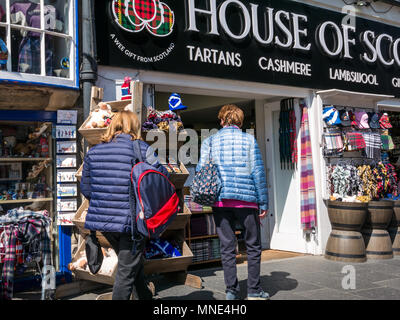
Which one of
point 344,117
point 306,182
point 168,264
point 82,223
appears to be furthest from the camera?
point 344,117

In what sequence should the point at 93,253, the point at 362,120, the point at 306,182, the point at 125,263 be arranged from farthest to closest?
the point at 362,120
the point at 306,182
the point at 93,253
the point at 125,263

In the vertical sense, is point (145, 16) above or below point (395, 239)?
above

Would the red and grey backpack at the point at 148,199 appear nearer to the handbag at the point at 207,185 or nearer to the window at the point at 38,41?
the handbag at the point at 207,185

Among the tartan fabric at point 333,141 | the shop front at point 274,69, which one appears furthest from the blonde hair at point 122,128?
the tartan fabric at point 333,141

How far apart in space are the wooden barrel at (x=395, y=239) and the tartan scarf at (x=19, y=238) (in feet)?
17.4

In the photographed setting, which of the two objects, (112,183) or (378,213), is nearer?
(112,183)

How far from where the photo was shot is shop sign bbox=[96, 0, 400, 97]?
5.56 metres

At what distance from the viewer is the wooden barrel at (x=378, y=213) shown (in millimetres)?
6664

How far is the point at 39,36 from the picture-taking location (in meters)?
4.99

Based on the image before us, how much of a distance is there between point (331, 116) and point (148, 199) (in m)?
4.69

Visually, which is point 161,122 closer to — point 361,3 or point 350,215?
point 350,215

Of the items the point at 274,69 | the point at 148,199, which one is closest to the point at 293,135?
the point at 274,69

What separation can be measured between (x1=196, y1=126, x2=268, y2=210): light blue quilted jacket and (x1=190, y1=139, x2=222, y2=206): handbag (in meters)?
0.06

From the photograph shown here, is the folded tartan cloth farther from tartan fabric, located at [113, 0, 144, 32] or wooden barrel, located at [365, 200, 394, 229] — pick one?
tartan fabric, located at [113, 0, 144, 32]
